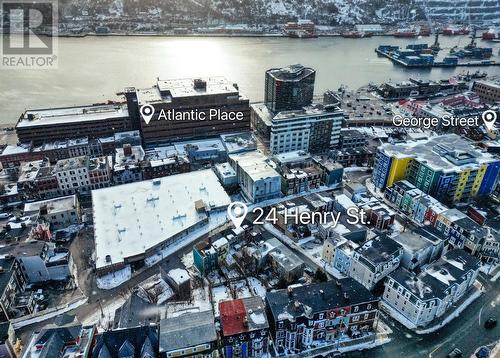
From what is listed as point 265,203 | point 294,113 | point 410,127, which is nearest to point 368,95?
point 410,127

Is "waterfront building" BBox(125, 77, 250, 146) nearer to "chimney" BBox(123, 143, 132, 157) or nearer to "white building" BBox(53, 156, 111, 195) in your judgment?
"chimney" BBox(123, 143, 132, 157)

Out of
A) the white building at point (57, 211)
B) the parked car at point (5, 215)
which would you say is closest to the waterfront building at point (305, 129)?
the white building at point (57, 211)

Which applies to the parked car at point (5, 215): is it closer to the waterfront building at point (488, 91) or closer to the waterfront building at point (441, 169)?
the waterfront building at point (441, 169)

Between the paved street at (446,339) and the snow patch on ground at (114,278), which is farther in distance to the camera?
the snow patch on ground at (114,278)

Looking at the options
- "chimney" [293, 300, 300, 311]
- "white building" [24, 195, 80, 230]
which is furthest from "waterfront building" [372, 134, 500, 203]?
"white building" [24, 195, 80, 230]

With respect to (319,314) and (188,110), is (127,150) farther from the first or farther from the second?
(319,314)

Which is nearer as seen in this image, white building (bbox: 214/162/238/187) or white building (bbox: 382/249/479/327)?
white building (bbox: 382/249/479/327)

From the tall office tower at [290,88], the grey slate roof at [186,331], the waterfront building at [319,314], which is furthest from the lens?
the tall office tower at [290,88]
